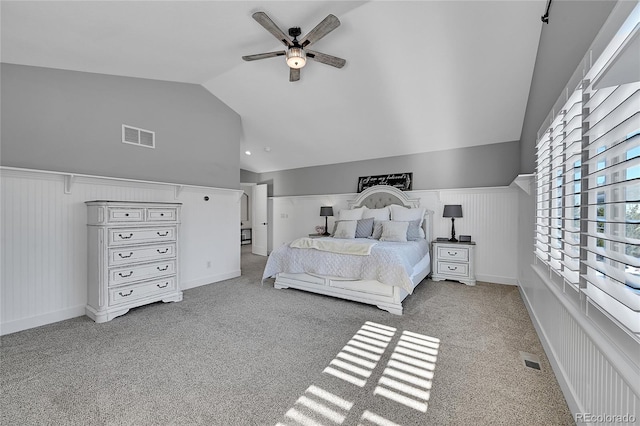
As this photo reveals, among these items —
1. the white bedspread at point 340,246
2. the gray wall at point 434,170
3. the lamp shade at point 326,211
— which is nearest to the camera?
the white bedspread at point 340,246

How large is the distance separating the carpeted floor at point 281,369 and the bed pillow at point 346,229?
1699 millimetres

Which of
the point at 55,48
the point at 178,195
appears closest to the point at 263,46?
the point at 55,48

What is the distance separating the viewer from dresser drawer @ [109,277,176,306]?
3.02 m

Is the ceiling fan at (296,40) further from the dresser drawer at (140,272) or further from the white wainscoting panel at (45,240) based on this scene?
the dresser drawer at (140,272)

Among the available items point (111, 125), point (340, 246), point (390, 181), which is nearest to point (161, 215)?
point (111, 125)

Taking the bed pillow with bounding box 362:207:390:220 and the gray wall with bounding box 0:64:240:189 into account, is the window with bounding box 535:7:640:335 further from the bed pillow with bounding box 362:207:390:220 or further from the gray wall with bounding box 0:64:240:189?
the gray wall with bounding box 0:64:240:189

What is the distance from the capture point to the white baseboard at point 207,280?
4.14 m

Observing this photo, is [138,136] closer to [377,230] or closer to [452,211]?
[377,230]

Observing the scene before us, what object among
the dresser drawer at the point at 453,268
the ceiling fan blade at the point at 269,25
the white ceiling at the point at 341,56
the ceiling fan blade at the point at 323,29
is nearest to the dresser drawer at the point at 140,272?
the white ceiling at the point at 341,56

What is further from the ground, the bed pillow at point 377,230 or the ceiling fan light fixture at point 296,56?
the ceiling fan light fixture at point 296,56

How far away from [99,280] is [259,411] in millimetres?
2436

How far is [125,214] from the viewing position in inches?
122

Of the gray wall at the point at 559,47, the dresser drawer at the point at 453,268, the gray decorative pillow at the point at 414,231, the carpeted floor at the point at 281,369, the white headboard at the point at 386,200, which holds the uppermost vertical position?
the gray wall at the point at 559,47

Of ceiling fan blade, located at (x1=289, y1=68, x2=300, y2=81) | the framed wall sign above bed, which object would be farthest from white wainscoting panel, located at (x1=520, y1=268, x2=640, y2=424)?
the framed wall sign above bed
